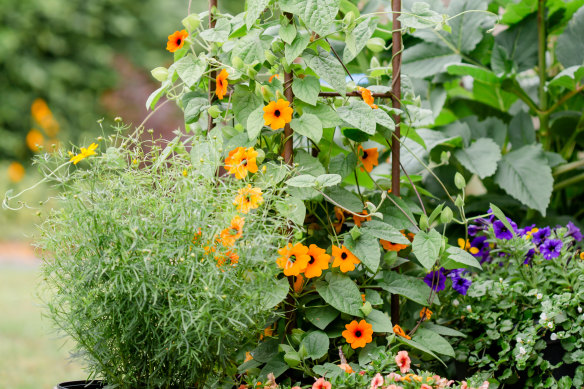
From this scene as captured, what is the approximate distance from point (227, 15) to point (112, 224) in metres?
0.61

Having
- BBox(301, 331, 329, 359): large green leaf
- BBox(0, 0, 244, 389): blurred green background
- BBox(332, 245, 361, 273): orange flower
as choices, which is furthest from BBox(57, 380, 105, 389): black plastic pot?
BBox(0, 0, 244, 389): blurred green background

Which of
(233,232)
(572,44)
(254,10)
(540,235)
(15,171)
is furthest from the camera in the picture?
(15,171)

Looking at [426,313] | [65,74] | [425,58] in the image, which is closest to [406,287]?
[426,313]

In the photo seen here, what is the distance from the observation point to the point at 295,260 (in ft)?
3.83

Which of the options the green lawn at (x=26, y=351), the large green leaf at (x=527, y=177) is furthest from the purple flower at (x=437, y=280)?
the green lawn at (x=26, y=351)

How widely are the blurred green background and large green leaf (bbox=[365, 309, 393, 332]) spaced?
5.22 m

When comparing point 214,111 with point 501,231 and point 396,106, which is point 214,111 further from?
point 501,231

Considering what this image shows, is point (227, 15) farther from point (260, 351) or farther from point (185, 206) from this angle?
point (260, 351)

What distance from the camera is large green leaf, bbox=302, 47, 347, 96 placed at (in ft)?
4.02

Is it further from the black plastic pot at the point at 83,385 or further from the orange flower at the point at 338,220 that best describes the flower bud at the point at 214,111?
the black plastic pot at the point at 83,385

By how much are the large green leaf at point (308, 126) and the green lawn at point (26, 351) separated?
1.15 meters

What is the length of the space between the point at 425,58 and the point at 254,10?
1045 mm

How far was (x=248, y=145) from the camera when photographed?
1.29 m

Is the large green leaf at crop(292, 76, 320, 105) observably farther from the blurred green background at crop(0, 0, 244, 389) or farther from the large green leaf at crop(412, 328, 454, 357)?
the blurred green background at crop(0, 0, 244, 389)
